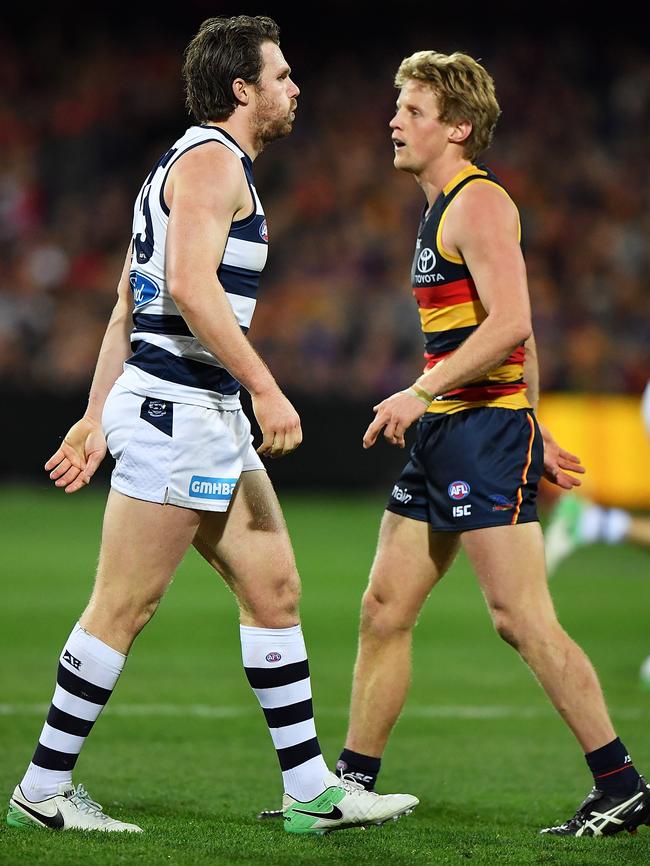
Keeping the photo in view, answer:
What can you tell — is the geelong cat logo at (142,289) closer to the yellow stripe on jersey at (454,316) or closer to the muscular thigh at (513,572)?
the yellow stripe on jersey at (454,316)

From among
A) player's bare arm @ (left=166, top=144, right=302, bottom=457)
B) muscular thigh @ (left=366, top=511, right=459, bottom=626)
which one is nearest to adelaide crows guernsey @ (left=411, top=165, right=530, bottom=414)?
muscular thigh @ (left=366, top=511, right=459, bottom=626)

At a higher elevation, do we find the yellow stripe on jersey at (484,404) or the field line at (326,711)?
the yellow stripe on jersey at (484,404)

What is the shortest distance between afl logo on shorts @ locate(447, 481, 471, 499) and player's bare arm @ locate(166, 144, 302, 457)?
2.57 ft

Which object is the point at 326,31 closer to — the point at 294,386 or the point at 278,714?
the point at 294,386

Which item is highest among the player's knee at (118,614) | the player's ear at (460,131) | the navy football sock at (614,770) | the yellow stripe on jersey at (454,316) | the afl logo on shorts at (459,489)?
the player's ear at (460,131)

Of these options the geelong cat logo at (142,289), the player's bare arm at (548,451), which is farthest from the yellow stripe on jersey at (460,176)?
the geelong cat logo at (142,289)

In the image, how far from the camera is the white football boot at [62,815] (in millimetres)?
4188

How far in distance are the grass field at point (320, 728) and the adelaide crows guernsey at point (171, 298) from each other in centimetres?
140

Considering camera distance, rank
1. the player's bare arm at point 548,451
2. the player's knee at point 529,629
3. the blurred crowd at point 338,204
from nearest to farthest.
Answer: the player's knee at point 529,629, the player's bare arm at point 548,451, the blurred crowd at point 338,204

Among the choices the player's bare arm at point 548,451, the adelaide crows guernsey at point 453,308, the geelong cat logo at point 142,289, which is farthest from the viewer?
the player's bare arm at point 548,451

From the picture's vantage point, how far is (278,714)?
4.36 metres

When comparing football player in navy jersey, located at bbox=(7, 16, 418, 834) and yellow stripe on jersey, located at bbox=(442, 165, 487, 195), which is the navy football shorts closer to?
football player in navy jersey, located at bbox=(7, 16, 418, 834)

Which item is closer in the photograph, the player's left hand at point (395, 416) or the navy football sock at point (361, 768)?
the player's left hand at point (395, 416)

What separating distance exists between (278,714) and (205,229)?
156 cm
